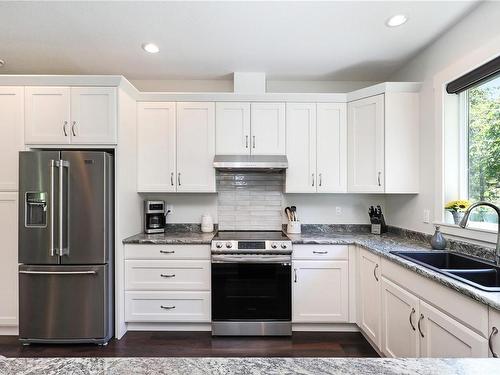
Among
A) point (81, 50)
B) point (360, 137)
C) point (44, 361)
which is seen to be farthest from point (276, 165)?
point (44, 361)

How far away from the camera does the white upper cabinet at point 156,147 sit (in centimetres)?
294

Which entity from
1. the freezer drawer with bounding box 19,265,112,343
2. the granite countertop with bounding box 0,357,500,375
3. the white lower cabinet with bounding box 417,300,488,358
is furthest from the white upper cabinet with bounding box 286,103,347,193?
the granite countertop with bounding box 0,357,500,375

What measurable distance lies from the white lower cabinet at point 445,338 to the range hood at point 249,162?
5.54 ft

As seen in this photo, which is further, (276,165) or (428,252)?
(276,165)

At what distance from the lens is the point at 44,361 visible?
2.14 feet

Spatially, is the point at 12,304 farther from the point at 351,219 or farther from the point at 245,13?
the point at 351,219

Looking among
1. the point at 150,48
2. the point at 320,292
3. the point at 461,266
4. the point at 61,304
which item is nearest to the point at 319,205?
the point at 320,292

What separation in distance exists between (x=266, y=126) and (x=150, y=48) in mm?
1336

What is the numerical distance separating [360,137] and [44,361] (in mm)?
2879

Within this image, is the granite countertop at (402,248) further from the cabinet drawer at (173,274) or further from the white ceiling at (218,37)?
the white ceiling at (218,37)

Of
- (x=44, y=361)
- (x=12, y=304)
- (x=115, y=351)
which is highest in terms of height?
(x=44, y=361)

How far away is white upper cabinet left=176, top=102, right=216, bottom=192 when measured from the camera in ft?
9.66

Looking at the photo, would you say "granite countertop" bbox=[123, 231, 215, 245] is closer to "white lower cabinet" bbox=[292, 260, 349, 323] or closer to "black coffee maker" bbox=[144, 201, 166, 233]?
"black coffee maker" bbox=[144, 201, 166, 233]

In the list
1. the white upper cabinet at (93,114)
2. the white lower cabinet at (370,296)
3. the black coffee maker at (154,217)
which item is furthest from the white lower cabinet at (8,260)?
the white lower cabinet at (370,296)
